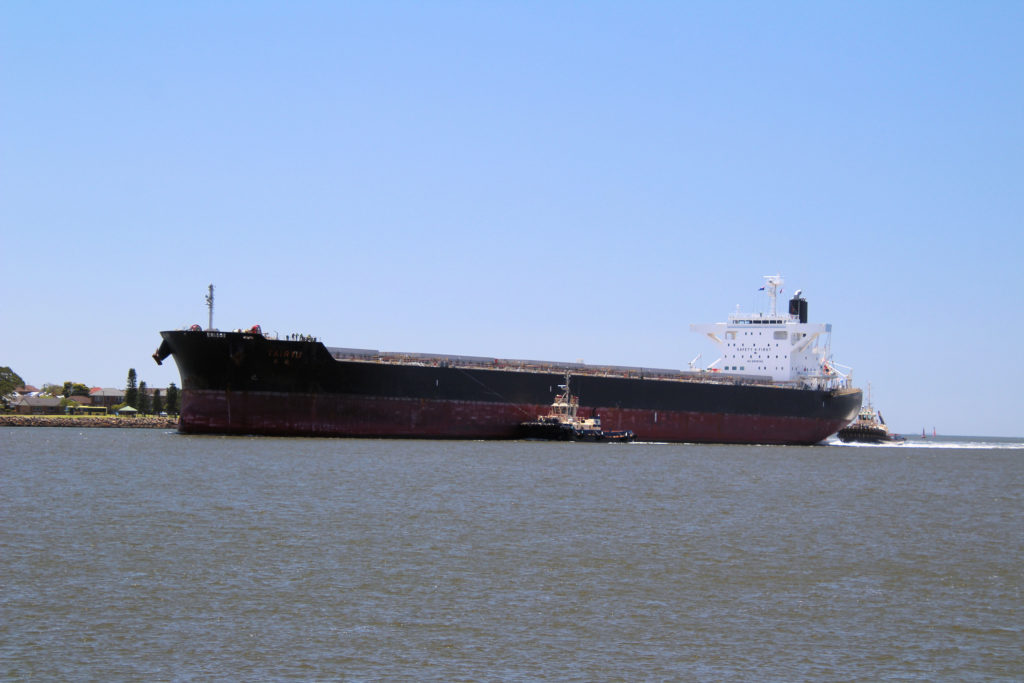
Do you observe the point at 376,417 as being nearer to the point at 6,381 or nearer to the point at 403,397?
the point at 403,397

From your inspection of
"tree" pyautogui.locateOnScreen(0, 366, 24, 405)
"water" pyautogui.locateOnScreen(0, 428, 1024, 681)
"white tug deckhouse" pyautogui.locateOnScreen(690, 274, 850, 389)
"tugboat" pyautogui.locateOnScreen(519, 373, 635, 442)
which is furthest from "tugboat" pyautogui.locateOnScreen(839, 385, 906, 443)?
"tree" pyautogui.locateOnScreen(0, 366, 24, 405)

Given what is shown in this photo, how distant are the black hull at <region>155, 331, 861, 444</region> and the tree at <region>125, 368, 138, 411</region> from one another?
42161 mm

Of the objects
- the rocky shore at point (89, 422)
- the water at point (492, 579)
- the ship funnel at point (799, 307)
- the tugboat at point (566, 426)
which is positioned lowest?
the water at point (492, 579)

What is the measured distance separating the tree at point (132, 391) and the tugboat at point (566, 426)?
44451mm

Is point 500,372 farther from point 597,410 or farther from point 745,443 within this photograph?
point 745,443

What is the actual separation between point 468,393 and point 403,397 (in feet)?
7.92

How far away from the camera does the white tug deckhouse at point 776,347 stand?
47.9 metres

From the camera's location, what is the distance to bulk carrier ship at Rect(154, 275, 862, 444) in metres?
32.4

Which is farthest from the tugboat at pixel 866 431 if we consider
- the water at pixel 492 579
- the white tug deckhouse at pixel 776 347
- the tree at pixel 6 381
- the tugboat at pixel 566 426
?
the tree at pixel 6 381

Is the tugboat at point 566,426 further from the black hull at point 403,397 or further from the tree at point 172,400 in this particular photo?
the tree at point 172,400

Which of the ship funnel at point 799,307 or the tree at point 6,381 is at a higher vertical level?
the ship funnel at point 799,307

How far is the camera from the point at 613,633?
9.70 meters

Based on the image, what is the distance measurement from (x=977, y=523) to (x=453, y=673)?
1294 cm

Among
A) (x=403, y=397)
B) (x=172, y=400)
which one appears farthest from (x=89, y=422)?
(x=403, y=397)
